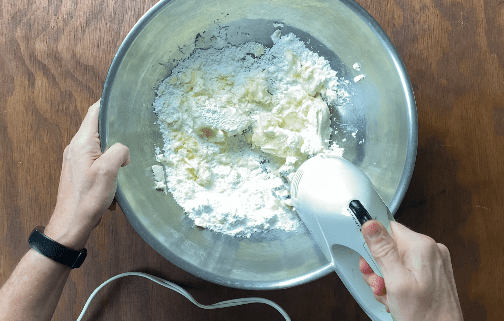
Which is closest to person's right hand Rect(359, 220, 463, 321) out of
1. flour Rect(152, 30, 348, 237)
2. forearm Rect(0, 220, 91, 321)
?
flour Rect(152, 30, 348, 237)

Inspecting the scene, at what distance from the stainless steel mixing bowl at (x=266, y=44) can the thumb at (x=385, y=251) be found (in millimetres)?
114

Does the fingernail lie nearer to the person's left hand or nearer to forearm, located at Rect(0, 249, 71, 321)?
the person's left hand

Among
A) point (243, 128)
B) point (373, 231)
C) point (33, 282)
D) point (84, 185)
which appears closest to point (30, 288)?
point (33, 282)

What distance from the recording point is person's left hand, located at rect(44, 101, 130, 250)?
0.56 m

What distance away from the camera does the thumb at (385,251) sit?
1.42ft

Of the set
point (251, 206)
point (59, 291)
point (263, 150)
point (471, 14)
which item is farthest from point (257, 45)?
point (59, 291)

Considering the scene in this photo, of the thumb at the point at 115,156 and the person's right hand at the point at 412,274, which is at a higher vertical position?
the thumb at the point at 115,156

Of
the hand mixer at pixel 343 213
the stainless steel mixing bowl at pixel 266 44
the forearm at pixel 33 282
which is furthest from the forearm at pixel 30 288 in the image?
the hand mixer at pixel 343 213

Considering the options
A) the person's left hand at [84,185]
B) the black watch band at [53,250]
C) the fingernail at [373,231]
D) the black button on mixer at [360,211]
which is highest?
the person's left hand at [84,185]

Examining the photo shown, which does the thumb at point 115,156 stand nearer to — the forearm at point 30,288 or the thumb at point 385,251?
the forearm at point 30,288

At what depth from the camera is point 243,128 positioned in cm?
68

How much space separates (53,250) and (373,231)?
522mm

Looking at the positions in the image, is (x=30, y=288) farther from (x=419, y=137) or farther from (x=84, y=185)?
(x=419, y=137)

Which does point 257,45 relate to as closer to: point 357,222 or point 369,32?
point 369,32
